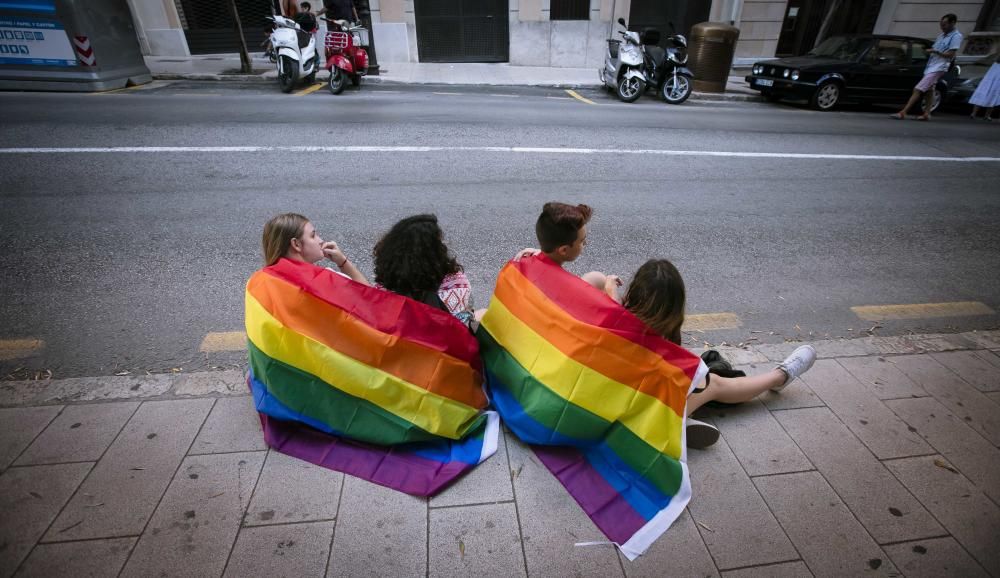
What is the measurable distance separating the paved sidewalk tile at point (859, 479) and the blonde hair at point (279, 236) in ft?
8.71

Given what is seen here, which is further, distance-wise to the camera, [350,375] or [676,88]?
[676,88]

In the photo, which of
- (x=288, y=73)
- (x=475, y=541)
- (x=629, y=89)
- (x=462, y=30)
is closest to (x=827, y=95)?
(x=629, y=89)

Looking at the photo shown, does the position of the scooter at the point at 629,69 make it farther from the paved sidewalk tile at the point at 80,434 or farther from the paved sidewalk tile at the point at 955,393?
the paved sidewalk tile at the point at 80,434

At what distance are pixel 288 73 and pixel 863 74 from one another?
11664 mm

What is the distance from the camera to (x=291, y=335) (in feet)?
6.93

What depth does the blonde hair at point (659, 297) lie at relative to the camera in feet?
6.76

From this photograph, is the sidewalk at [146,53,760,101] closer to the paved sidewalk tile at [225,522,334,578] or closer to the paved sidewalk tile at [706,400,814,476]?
the paved sidewalk tile at [706,400,814,476]

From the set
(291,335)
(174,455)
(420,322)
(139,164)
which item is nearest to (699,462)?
(420,322)

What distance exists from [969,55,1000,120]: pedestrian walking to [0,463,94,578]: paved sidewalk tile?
1520cm

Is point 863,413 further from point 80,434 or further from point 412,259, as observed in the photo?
point 80,434

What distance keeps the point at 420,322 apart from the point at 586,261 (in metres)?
2.34

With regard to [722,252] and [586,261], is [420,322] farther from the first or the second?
[722,252]

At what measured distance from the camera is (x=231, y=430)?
7.84 ft

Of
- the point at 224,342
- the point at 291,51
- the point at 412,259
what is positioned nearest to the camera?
the point at 412,259
